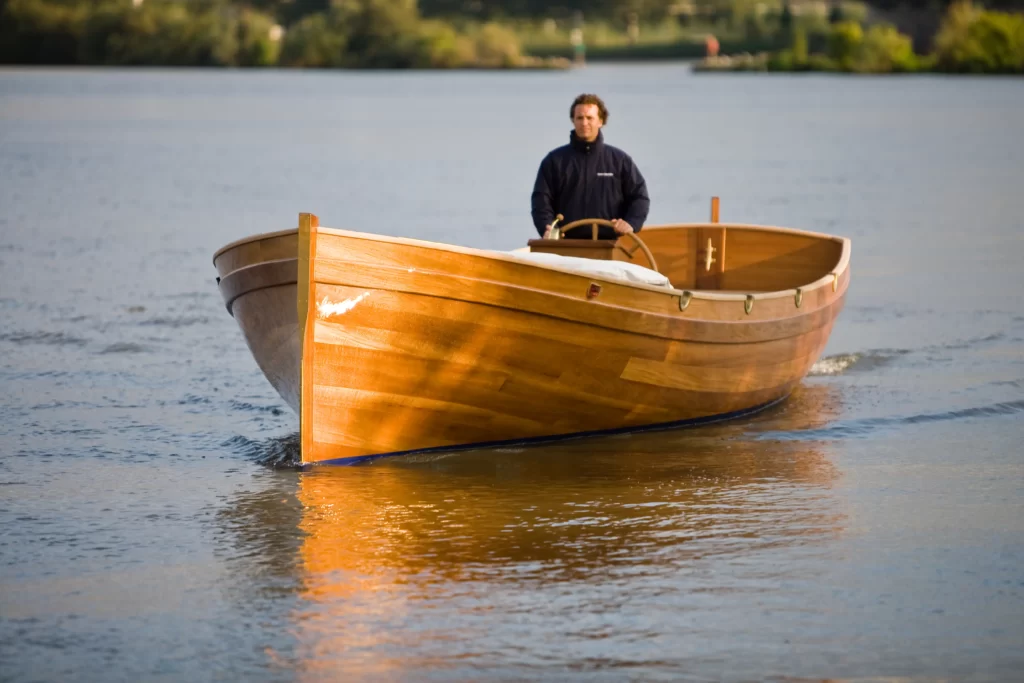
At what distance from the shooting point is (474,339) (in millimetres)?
8820

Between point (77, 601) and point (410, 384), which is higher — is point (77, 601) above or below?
below

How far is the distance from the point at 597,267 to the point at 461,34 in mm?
156485

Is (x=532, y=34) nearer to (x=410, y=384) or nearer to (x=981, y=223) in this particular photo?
(x=981, y=223)

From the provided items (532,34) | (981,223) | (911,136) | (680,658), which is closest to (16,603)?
(680,658)

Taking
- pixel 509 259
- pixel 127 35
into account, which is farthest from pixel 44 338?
pixel 127 35

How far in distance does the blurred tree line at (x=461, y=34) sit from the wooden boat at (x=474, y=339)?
9573 cm

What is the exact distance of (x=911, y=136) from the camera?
47.5 meters

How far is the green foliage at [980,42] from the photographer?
100 meters

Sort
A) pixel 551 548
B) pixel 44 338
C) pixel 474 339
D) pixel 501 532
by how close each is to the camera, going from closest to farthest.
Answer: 1. pixel 551 548
2. pixel 501 532
3. pixel 474 339
4. pixel 44 338

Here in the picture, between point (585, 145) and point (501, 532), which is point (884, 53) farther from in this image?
point (501, 532)

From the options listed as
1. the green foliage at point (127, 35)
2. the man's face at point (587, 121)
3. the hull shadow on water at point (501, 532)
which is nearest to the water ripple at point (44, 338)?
the hull shadow on water at point (501, 532)

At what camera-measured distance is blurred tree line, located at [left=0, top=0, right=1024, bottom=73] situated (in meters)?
116

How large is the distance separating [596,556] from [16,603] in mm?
2550

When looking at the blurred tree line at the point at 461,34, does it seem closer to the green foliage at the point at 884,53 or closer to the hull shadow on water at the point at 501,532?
the green foliage at the point at 884,53
